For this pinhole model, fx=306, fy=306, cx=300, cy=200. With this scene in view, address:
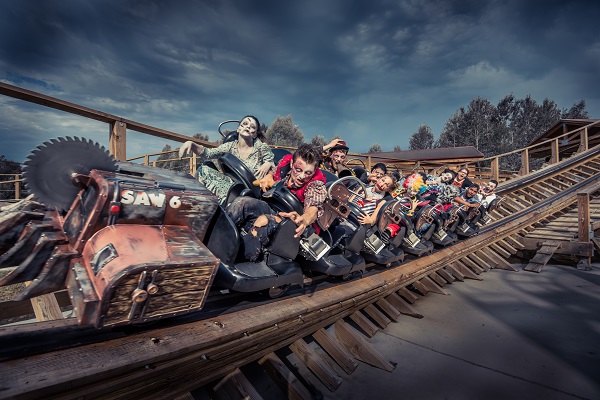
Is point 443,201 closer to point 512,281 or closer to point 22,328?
point 512,281

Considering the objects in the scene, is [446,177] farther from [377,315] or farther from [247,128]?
[247,128]

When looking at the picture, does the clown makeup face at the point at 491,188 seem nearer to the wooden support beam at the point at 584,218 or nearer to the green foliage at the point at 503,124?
A: the wooden support beam at the point at 584,218

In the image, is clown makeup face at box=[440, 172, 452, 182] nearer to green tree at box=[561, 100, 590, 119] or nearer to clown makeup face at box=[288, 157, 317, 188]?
clown makeup face at box=[288, 157, 317, 188]

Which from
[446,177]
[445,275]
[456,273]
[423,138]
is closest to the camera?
[445,275]

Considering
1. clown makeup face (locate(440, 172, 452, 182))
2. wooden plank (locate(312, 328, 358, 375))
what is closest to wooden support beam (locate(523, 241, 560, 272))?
clown makeup face (locate(440, 172, 452, 182))

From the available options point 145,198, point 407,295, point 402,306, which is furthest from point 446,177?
point 145,198

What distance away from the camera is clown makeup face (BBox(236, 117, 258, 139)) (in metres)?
2.95

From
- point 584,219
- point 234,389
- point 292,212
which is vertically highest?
point 292,212

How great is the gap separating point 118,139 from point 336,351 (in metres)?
2.68

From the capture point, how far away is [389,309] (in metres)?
3.33

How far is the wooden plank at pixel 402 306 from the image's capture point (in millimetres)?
3382

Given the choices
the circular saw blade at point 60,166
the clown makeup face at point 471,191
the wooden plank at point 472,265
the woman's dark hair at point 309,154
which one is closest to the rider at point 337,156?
the woman's dark hair at point 309,154

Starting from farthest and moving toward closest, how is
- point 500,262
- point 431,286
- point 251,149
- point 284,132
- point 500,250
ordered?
1. point 284,132
2. point 500,250
3. point 500,262
4. point 431,286
5. point 251,149

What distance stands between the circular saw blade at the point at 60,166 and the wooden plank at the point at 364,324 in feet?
8.11
